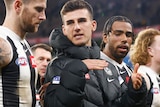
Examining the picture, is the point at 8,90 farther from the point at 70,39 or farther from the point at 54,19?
the point at 54,19

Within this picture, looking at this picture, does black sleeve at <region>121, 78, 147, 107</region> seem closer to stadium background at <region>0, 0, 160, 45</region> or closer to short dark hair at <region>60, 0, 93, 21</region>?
short dark hair at <region>60, 0, 93, 21</region>

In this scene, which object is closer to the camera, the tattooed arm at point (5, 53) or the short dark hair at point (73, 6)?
the tattooed arm at point (5, 53)

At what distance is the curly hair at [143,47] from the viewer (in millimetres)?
3867

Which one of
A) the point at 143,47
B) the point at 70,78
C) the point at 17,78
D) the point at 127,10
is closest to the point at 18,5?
the point at 17,78

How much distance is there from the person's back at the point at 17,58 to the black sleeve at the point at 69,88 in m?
0.14

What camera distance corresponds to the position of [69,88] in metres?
2.73

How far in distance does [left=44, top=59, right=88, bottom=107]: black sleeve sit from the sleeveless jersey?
14cm

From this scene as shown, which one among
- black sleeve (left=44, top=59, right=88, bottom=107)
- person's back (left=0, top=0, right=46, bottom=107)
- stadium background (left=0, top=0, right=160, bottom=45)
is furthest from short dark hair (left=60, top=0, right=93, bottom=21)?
stadium background (left=0, top=0, right=160, bottom=45)

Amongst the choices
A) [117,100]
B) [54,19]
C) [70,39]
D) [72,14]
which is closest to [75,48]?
[70,39]

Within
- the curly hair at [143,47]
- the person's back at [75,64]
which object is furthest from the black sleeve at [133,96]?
the curly hair at [143,47]

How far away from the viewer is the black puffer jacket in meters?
→ 2.71

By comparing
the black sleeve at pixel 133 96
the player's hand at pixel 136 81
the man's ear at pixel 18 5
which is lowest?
the black sleeve at pixel 133 96

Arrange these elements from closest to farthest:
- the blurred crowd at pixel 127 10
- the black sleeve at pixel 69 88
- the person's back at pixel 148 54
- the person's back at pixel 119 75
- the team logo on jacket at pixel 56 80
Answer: the black sleeve at pixel 69 88 < the team logo on jacket at pixel 56 80 < the person's back at pixel 119 75 < the person's back at pixel 148 54 < the blurred crowd at pixel 127 10

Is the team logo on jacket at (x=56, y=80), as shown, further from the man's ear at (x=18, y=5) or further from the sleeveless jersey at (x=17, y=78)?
the man's ear at (x=18, y=5)
